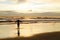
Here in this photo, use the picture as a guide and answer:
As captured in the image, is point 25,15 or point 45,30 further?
point 45,30

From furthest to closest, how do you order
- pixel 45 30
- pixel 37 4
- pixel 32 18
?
1. pixel 45 30
2. pixel 37 4
3. pixel 32 18

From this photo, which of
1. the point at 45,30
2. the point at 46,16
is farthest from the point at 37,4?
the point at 45,30

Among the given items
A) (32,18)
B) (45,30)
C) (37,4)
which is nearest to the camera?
(32,18)

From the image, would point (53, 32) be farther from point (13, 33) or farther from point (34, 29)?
point (13, 33)

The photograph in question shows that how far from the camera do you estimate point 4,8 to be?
92cm

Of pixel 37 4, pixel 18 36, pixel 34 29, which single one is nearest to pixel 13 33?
pixel 18 36

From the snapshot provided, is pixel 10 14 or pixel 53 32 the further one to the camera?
pixel 53 32

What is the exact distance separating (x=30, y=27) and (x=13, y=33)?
16 centimetres

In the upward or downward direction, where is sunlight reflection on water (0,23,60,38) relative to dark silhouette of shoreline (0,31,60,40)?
upward

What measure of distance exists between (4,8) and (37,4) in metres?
0.27

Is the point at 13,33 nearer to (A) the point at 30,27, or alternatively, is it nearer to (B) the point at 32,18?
(A) the point at 30,27

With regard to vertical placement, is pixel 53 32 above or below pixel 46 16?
below

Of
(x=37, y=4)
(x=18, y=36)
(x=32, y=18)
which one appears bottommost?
(x=18, y=36)

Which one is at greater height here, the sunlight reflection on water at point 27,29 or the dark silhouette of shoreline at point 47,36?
the sunlight reflection on water at point 27,29
